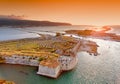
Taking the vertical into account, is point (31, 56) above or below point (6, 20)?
below

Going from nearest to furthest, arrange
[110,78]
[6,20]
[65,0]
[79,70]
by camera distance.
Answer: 1. [110,78]
2. [79,70]
3. [65,0]
4. [6,20]

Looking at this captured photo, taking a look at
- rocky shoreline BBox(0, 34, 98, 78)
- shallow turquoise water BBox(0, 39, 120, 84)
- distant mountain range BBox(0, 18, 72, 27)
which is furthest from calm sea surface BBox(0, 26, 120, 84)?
distant mountain range BBox(0, 18, 72, 27)

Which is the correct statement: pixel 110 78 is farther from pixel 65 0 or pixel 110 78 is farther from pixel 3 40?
pixel 3 40

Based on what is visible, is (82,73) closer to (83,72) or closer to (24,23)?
(83,72)

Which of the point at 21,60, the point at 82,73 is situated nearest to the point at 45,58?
the point at 21,60

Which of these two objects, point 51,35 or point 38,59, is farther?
point 51,35

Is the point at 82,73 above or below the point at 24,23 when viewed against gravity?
below

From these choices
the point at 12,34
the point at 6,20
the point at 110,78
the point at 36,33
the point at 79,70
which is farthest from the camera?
the point at 36,33

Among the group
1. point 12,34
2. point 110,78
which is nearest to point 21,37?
point 12,34

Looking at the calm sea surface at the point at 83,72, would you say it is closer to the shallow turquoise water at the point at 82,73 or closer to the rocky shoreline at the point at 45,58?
the shallow turquoise water at the point at 82,73
